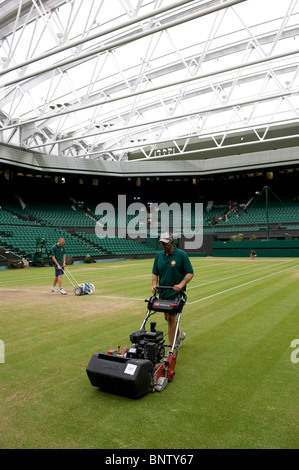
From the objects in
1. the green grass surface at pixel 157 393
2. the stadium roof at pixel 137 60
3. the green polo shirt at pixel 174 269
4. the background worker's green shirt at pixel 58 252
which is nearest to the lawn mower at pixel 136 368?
the green grass surface at pixel 157 393

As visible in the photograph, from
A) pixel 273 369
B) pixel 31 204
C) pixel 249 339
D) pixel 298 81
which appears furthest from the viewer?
pixel 31 204

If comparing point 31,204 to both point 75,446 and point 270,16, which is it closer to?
point 270,16

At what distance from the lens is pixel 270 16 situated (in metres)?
21.1

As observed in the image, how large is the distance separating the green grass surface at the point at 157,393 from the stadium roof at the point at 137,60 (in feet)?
34.2

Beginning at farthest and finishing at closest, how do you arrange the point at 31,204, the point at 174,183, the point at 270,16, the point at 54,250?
the point at 174,183
the point at 31,204
the point at 270,16
the point at 54,250

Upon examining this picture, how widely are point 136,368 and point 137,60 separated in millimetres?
25205

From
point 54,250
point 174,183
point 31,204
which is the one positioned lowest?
point 54,250

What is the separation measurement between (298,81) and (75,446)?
112 ft

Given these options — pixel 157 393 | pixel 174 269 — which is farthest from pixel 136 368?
pixel 174 269

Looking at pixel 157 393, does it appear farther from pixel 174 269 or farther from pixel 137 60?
pixel 137 60

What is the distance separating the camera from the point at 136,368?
3.76 metres

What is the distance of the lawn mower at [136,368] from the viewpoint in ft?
12.4

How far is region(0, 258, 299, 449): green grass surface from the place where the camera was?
3.06m
